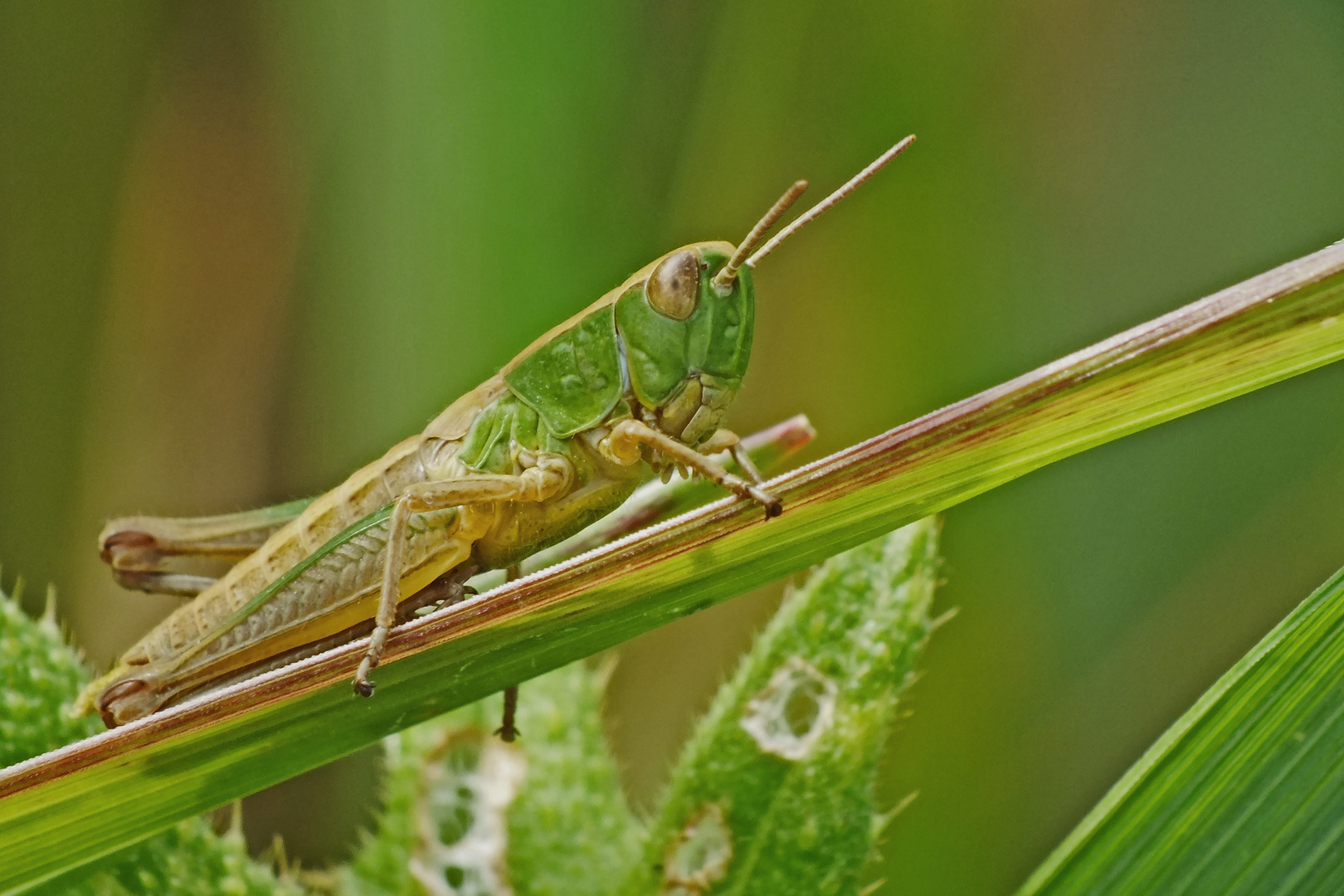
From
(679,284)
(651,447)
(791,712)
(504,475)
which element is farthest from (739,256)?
(791,712)

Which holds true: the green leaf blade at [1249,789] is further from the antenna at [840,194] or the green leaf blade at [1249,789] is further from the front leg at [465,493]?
the front leg at [465,493]

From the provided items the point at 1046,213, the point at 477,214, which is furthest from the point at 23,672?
the point at 1046,213

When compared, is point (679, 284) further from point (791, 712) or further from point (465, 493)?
point (791, 712)

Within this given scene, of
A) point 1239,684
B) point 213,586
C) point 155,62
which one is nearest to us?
point 1239,684

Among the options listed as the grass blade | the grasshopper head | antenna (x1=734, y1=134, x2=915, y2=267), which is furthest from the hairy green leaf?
the grasshopper head

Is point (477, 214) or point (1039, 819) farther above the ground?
point (477, 214)

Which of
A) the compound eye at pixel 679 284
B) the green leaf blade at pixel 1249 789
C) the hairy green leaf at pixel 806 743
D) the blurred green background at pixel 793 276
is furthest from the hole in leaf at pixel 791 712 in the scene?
the blurred green background at pixel 793 276

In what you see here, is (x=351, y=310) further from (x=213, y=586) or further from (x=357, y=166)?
(x=213, y=586)

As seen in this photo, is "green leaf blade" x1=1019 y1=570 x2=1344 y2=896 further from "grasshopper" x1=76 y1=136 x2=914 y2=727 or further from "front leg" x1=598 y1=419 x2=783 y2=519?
"grasshopper" x1=76 y1=136 x2=914 y2=727
